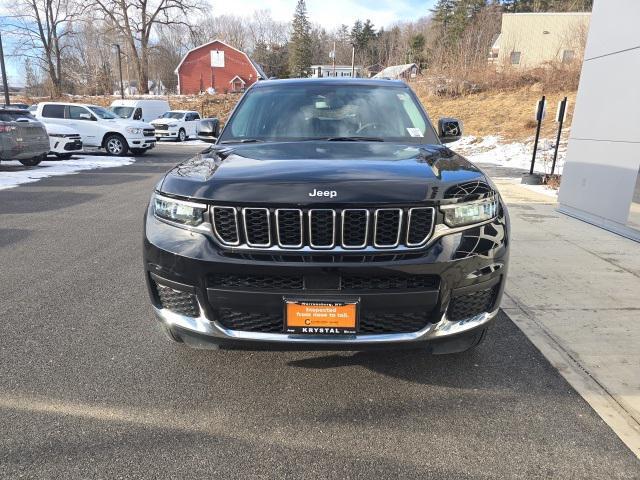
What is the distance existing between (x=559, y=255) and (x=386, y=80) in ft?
9.32

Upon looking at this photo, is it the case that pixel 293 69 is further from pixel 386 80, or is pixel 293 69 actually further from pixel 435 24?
pixel 386 80

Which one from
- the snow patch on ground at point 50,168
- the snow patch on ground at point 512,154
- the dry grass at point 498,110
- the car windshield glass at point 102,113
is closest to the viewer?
the snow patch on ground at point 50,168

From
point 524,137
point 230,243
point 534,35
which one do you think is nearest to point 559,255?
point 230,243

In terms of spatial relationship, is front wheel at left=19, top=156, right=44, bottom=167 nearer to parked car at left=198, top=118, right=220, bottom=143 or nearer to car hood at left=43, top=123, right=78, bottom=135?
car hood at left=43, top=123, right=78, bottom=135

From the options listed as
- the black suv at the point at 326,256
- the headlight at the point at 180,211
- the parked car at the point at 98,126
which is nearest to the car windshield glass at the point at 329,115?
the black suv at the point at 326,256

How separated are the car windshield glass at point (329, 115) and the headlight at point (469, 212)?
3.68ft

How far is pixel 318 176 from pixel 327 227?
295 mm

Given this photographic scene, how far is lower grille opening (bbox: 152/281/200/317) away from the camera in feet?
7.59

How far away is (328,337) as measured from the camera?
7.32 feet

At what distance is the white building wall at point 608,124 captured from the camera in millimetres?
6230

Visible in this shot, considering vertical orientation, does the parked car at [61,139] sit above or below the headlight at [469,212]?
below

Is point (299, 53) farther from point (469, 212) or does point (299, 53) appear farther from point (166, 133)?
point (469, 212)

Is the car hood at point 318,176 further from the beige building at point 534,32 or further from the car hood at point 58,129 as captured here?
the beige building at point 534,32

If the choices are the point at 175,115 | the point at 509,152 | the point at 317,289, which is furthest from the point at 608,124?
the point at 175,115
